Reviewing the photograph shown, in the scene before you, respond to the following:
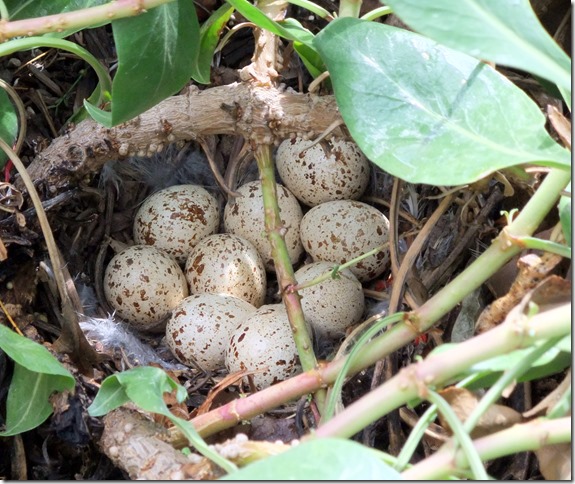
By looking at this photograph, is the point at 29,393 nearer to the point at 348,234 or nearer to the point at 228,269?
the point at 228,269

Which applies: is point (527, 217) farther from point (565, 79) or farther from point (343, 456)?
point (343, 456)

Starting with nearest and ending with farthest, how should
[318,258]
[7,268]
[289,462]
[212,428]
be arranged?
[289,462], [212,428], [7,268], [318,258]

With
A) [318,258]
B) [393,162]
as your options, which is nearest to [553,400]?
[393,162]

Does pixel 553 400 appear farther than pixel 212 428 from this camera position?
No

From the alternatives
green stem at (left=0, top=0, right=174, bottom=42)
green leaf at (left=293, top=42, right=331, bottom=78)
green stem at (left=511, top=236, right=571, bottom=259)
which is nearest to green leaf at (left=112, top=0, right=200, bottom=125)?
green stem at (left=0, top=0, right=174, bottom=42)

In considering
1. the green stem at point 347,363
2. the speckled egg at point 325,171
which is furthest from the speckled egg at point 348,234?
the green stem at point 347,363

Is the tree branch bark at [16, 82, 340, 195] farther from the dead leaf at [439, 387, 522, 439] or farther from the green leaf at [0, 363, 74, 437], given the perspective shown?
the dead leaf at [439, 387, 522, 439]

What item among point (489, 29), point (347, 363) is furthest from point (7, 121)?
point (489, 29)

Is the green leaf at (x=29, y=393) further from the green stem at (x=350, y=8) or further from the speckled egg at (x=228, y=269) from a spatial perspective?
the green stem at (x=350, y=8)
